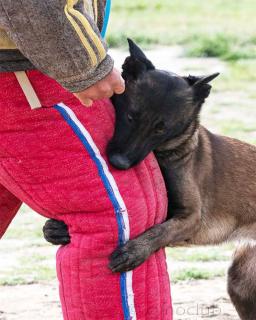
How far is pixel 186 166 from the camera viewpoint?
4547mm

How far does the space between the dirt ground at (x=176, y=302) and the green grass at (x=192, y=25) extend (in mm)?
8361

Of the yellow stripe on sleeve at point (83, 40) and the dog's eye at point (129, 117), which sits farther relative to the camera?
the dog's eye at point (129, 117)

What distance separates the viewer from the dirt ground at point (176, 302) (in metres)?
5.57

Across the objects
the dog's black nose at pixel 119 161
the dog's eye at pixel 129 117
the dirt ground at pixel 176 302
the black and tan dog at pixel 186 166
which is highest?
the dog's black nose at pixel 119 161

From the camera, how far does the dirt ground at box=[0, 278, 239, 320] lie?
5.57 m

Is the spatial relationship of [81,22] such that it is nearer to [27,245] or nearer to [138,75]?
[138,75]


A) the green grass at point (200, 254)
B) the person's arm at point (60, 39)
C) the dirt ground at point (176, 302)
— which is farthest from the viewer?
the green grass at point (200, 254)

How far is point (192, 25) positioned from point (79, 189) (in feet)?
42.1

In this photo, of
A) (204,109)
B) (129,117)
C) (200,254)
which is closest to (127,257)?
(129,117)

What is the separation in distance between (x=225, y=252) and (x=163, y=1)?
41.5 ft

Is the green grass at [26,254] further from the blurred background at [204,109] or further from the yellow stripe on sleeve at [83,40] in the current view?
the yellow stripe on sleeve at [83,40]

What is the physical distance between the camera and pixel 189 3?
738 inches

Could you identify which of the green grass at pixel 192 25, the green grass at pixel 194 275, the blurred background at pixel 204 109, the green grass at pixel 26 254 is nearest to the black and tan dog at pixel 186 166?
the blurred background at pixel 204 109

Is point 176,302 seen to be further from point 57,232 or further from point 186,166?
point 57,232
